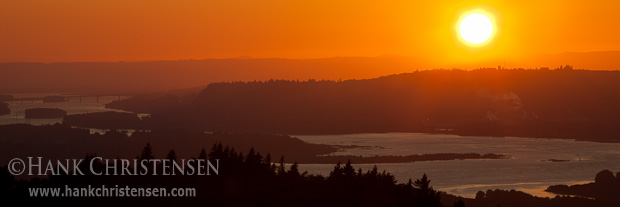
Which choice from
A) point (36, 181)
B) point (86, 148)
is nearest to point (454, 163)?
point (86, 148)

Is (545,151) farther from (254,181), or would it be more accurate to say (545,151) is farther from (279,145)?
(254,181)

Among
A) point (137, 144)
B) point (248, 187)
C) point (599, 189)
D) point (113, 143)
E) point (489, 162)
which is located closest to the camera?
Result: point (248, 187)

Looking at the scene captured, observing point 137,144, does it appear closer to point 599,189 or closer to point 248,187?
point 599,189

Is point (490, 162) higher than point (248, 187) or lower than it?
higher

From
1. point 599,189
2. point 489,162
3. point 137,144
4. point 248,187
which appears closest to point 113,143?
point 137,144

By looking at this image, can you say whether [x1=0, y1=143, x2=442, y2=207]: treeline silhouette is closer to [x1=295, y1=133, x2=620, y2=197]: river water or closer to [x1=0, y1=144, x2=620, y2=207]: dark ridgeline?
[x1=0, y1=144, x2=620, y2=207]: dark ridgeline
